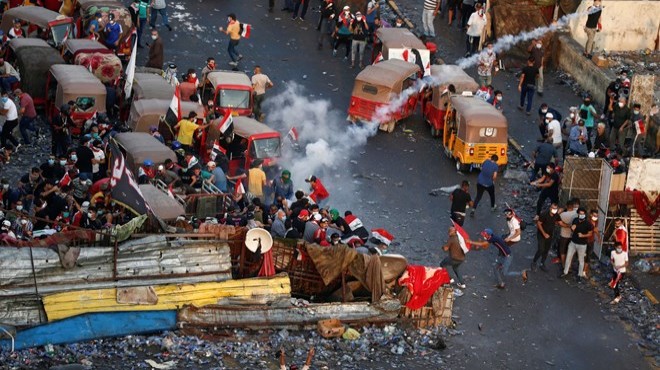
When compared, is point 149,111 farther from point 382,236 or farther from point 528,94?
point 528,94

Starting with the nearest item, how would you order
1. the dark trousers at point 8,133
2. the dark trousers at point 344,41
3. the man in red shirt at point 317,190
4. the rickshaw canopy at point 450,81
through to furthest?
the man in red shirt at point 317,190 → the dark trousers at point 8,133 → the rickshaw canopy at point 450,81 → the dark trousers at point 344,41

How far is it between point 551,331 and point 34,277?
9688 millimetres

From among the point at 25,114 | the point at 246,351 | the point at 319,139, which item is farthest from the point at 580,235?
the point at 25,114

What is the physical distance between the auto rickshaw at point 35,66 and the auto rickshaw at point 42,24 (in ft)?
7.06

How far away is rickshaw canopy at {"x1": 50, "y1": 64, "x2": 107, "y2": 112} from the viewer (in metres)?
34.1

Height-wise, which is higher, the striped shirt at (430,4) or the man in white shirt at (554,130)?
the striped shirt at (430,4)

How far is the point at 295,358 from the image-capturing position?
83.7ft

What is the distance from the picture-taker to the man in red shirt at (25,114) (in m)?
33.7

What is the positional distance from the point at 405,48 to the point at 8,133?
432 inches

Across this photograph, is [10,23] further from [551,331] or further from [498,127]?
[551,331]

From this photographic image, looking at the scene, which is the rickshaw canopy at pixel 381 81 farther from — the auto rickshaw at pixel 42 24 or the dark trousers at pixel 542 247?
the dark trousers at pixel 542 247

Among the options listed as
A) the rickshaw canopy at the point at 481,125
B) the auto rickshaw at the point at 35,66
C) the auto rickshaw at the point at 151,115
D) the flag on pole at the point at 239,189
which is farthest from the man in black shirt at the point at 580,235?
the auto rickshaw at the point at 35,66

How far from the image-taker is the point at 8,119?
33.2 meters

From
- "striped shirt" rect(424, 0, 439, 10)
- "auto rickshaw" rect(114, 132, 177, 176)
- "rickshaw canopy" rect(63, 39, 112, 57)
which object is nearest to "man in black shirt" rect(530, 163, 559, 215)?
"auto rickshaw" rect(114, 132, 177, 176)
